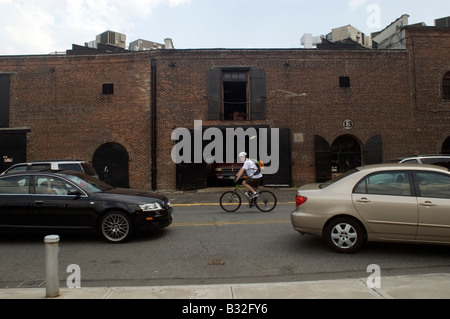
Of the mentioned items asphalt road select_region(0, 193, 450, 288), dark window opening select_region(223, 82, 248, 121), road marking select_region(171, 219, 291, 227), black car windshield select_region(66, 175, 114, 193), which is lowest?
asphalt road select_region(0, 193, 450, 288)

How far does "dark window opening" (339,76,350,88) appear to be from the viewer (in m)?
18.3

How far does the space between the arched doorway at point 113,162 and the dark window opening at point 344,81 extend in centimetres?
1257

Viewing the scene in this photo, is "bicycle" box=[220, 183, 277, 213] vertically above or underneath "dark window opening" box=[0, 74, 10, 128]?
underneath

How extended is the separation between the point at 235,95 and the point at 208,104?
2.44m

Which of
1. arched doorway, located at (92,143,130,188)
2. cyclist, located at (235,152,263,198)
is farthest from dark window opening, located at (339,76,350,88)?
arched doorway, located at (92,143,130,188)

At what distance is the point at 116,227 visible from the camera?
6594mm

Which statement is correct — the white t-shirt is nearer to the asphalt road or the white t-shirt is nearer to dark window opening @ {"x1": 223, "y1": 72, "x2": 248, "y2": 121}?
the asphalt road

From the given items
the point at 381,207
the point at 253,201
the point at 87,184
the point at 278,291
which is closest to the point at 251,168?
the point at 253,201

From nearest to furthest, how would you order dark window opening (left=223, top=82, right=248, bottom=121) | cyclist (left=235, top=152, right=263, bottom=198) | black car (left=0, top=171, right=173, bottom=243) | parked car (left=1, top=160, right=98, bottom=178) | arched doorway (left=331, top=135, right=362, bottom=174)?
black car (left=0, top=171, right=173, bottom=243)
cyclist (left=235, top=152, right=263, bottom=198)
parked car (left=1, top=160, right=98, bottom=178)
arched doorway (left=331, top=135, right=362, bottom=174)
dark window opening (left=223, top=82, right=248, bottom=121)

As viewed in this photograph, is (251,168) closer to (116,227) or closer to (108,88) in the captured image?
(116,227)

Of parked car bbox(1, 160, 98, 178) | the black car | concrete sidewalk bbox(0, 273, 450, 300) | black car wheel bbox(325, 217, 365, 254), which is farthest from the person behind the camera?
parked car bbox(1, 160, 98, 178)

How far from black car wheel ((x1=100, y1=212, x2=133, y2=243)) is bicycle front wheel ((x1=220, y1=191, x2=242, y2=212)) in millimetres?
4048

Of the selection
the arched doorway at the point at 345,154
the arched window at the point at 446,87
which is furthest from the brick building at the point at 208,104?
the arched window at the point at 446,87

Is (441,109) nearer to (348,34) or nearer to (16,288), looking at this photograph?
(348,34)
